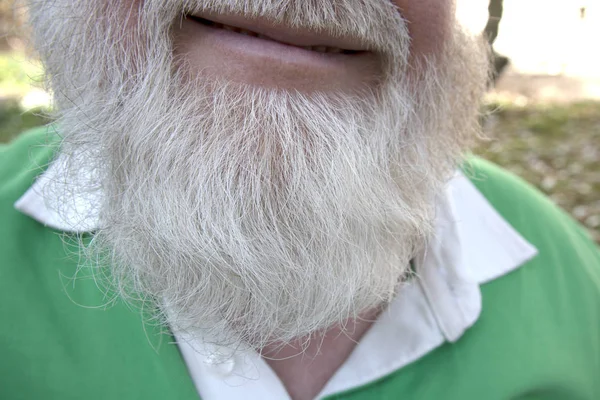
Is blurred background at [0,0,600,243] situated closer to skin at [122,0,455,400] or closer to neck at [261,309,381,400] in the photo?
skin at [122,0,455,400]

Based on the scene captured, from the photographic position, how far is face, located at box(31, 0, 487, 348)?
0.83 meters

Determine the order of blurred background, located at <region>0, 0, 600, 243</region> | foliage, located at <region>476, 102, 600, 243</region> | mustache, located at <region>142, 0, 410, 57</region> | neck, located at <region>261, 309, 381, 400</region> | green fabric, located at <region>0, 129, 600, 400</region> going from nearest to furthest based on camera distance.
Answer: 1. mustache, located at <region>142, 0, 410, 57</region>
2. green fabric, located at <region>0, 129, 600, 400</region>
3. neck, located at <region>261, 309, 381, 400</region>
4. blurred background, located at <region>0, 0, 600, 243</region>
5. foliage, located at <region>476, 102, 600, 243</region>

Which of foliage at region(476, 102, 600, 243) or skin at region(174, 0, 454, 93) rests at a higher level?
skin at region(174, 0, 454, 93)

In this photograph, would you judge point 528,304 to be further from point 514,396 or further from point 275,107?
point 275,107

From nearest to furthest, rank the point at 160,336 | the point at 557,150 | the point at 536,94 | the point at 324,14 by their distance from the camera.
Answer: the point at 324,14
the point at 160,336
the point at 557,150
the point at 536,94

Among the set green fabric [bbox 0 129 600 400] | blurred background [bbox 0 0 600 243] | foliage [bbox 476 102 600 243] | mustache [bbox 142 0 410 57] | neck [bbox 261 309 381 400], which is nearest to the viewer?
mustache [bbox 142 0 410 57]

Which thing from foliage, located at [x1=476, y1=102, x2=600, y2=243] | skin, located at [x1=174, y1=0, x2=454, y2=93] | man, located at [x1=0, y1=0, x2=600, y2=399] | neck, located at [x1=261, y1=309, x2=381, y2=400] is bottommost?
foliage, located at [x1=476, y1=102, x2=600, y2=243]

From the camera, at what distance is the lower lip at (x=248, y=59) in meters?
0.81

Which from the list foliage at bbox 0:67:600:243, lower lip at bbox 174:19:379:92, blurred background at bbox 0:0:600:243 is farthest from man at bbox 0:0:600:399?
foliage at bbox 0:67:600:243

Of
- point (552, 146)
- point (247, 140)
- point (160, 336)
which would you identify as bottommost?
point (552, 146)

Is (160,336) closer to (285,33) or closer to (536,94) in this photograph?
(285,33)

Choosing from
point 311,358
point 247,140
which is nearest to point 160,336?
point 311,358

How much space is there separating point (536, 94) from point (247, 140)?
8.78 meters

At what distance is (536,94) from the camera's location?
8.51 metres
